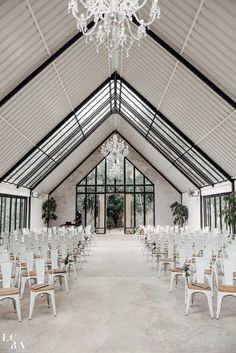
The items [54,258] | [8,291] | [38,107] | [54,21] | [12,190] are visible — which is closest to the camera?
[8,291]

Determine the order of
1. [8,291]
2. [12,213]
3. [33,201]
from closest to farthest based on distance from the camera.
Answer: [8,291] < [12,213] < [33,201]

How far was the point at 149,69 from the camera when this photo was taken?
11461 mm

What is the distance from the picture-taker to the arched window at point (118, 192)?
23156 mm

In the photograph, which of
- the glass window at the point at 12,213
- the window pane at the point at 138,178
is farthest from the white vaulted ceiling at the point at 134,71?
the window pane at the point at 138,178

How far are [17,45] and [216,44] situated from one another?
4957 mm

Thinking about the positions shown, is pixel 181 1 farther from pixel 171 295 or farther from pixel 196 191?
pixel 196 191

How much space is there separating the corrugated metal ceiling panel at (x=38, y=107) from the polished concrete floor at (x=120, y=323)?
599 cm

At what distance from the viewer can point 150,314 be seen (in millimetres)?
5422

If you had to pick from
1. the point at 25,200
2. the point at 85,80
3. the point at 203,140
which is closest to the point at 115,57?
the point at 85,80

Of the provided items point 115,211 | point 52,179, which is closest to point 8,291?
point 52,179

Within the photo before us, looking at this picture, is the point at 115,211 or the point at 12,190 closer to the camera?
the point at 12,190

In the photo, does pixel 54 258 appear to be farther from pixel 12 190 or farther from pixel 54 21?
pixel 12 190

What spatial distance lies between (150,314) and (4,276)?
270cm

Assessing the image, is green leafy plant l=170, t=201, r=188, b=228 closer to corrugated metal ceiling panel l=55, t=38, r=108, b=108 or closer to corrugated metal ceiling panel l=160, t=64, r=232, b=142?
corrugated metal ceiling panel l=160, t=64, r=232, b=142
